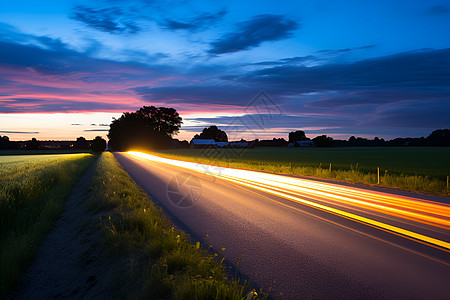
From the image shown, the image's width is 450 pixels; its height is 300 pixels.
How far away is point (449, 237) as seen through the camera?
6.21 metres

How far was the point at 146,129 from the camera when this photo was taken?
11825 centimetres

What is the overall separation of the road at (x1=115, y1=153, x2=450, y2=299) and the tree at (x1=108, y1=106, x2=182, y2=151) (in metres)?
111

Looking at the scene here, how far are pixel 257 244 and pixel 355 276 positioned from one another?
6.37ft

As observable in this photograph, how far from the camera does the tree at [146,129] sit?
117m

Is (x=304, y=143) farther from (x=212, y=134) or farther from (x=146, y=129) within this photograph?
(x=146, y=129)

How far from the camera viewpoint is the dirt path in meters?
4.39

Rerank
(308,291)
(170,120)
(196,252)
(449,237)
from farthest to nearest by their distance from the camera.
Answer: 1. (170,120)
2. (449,237)
3. (196,252)
4. (308,291)

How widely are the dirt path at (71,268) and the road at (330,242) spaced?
200 centimetres

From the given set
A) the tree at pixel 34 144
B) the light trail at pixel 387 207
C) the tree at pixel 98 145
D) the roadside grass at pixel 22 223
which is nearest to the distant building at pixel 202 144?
the tree at pixel 98 145

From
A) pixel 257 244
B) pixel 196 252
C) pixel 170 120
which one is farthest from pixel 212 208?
pixel 170 120

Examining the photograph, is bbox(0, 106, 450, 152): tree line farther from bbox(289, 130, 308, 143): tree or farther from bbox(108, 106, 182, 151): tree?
bbox(289, 130, 308, 143): tree

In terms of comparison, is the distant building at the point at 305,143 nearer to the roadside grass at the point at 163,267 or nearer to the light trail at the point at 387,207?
the light trail at the point at 387,207

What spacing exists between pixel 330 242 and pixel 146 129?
11788 centimetres

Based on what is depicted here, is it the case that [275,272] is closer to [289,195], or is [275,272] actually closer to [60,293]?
[60,293]
